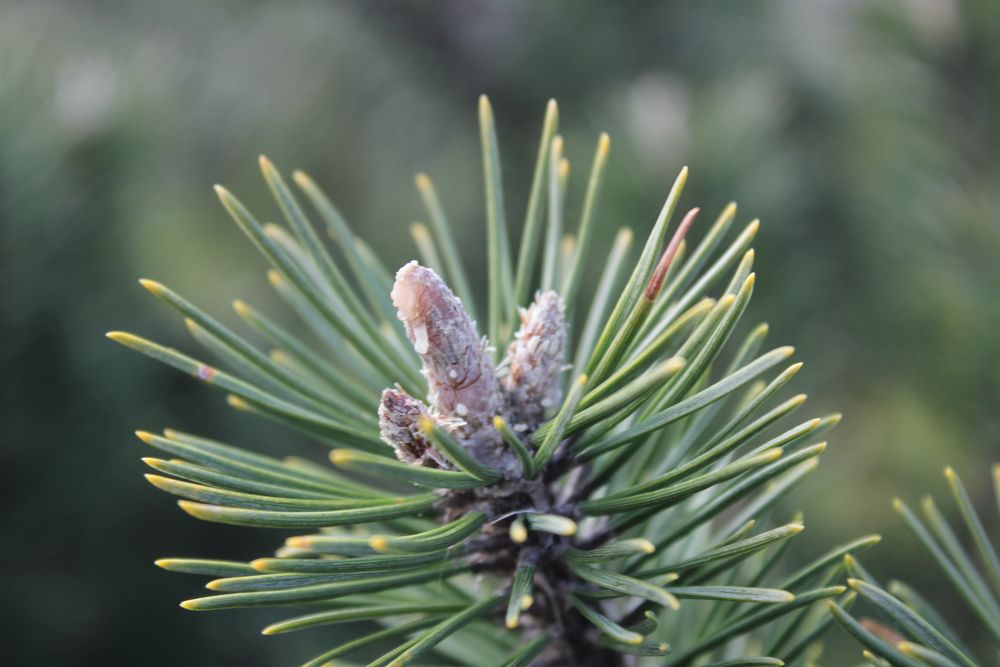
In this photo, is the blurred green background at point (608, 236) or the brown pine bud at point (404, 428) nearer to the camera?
the brown pine bud at point (404, 428)

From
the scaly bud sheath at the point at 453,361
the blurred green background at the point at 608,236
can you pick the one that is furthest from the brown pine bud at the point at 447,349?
the blurred green background at the point at 608,236

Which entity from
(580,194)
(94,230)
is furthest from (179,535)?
(580,194)

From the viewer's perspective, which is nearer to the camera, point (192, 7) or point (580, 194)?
point (580, 194)

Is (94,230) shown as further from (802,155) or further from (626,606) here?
(802,155)

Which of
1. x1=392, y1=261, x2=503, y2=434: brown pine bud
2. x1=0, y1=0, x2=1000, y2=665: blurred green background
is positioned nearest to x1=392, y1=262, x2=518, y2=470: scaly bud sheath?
x1=392, y1=261, x2=503, y2=434: brown pine bud

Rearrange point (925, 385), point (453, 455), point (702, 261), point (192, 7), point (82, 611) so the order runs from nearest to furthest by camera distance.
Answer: point (453, 455) < point (702, 261) < point (925, 385) < point (82, 611) < point (192, 7)

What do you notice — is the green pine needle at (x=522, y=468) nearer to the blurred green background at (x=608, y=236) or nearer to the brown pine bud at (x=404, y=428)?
the brown pine bud at (x=404, y=428)

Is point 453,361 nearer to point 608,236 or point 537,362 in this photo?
Answer: point 537,362

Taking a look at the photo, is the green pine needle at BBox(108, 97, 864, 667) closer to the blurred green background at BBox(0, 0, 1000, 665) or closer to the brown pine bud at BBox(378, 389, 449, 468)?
the brown pine bud at BBox(378, 389, 449, 468)

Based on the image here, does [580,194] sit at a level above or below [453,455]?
above
